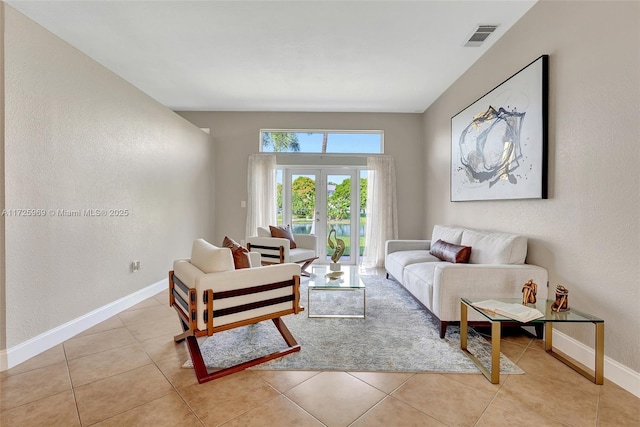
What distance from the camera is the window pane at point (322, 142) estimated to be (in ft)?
18.2

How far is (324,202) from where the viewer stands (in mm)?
5637

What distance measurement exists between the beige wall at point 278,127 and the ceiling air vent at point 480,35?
235 centimetres

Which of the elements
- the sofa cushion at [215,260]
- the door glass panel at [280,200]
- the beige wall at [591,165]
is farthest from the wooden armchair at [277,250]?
the beige wall at [591,165]

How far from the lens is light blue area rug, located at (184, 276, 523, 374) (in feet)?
6.64

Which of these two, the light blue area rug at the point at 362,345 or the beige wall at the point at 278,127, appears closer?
the light blue area rug at the point at 362,345

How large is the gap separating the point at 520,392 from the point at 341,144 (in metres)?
4.58

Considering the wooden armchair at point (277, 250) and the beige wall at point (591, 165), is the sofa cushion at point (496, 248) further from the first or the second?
the wooden armchair at point (277, 250)

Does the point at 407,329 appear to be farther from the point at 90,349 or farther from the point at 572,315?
the point at 90,349

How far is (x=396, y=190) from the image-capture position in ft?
18.0

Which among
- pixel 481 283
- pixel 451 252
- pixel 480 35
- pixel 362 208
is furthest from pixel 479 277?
pixel 362 208

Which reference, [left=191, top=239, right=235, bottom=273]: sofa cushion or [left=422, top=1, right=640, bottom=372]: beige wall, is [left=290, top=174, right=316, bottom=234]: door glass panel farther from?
[left=191, top=239, right=235, bottom=273]: sofa cushion

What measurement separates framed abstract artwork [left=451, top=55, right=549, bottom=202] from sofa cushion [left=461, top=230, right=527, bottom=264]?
16.2 inches

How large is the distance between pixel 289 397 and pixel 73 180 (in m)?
2.52

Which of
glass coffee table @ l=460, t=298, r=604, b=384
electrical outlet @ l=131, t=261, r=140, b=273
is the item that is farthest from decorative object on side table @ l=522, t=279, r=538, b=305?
electrical outlet @ l=131, t=261, r=140, b=273
